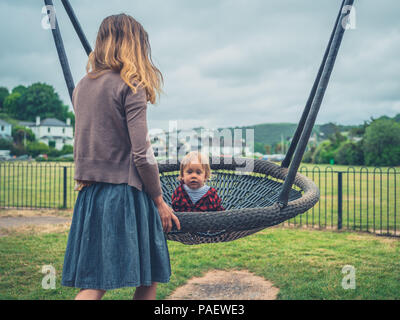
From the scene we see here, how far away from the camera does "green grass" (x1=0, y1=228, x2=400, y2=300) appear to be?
9.95 feet

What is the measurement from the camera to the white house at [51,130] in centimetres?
5234

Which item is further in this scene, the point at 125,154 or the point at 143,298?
the point at 143,298

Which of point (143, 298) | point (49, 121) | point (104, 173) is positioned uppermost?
point (49, 121)

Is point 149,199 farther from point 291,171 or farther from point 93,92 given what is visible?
point 291,171

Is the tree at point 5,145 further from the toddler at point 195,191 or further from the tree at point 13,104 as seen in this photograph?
the toddler at point 195,191

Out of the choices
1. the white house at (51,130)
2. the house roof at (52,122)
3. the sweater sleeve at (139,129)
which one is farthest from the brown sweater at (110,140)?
the house roof at (52,122)

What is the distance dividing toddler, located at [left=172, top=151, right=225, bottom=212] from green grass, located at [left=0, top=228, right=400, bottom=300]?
1.15 m

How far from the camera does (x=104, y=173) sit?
138 centimetres

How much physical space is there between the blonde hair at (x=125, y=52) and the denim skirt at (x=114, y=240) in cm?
41

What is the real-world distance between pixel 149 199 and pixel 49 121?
56685 mm
